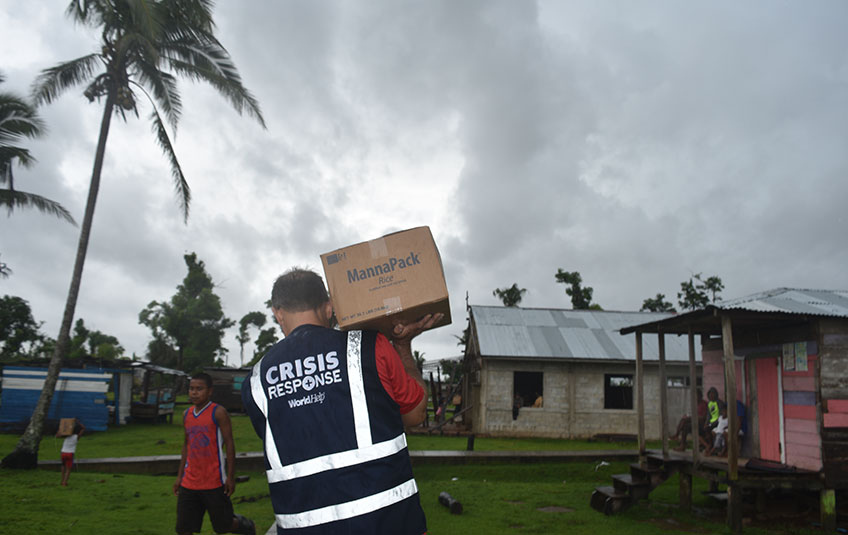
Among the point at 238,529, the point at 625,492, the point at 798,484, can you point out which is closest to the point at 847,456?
the point at 798,484

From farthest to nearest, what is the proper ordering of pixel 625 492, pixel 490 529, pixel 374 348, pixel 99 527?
pixel 625 492 → pixel 490 529 → pixel 99 527 → pixel 374 348

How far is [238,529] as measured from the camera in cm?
540

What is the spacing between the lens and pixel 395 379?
2303 millimetres

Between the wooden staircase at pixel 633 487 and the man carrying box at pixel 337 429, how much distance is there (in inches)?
302

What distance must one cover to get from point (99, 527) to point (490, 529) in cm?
489

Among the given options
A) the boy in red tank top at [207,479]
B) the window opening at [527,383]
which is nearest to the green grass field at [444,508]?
the boy in red tank top at [207,479]

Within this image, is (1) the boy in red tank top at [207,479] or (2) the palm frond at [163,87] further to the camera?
(2) the palm frond at [163,87]

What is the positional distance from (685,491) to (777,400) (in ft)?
6.91

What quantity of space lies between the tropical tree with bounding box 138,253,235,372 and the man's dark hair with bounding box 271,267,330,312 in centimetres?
4349

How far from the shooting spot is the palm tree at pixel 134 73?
11.5 metres

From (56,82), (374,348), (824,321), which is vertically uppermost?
(56,82)

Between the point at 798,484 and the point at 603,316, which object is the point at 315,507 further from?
the point at 603,316

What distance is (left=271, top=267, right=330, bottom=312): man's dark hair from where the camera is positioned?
254 cm

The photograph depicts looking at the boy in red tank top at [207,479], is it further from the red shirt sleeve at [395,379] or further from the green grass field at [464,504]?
the red shirt sleeve at [395,379]
